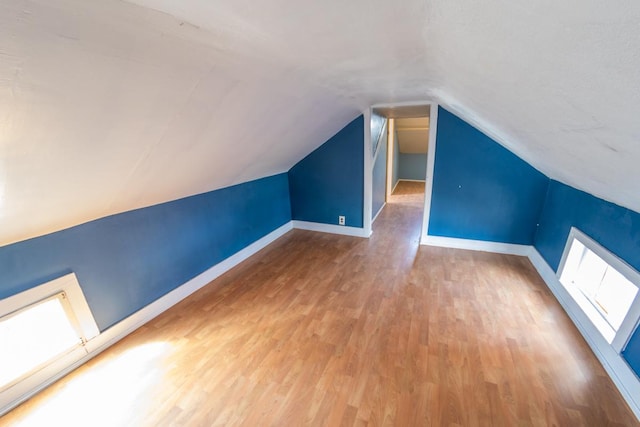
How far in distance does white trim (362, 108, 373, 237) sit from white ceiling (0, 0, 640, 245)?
1.46 m

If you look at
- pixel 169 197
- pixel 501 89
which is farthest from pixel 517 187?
pixel 169 197

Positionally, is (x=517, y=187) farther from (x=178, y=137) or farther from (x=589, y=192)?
(x=178, y=137)

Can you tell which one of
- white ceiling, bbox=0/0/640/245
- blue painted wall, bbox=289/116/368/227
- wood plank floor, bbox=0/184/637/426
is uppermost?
white ceiling, bbox=0/0/640/245

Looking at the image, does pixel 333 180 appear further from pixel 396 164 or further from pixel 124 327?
pixel 396 164

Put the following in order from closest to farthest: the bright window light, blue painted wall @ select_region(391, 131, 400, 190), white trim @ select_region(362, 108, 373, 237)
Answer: the bright window light < white trim @ select_region(362, 108, 373, 237) < blue painted wall @ select_region(391, 131, 400, 190)

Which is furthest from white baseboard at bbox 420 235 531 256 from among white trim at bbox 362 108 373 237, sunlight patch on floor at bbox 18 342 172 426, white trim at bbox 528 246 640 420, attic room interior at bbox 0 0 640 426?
sunlight patch on floor at bbox 18 342 172 426

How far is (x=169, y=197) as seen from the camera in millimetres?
2129

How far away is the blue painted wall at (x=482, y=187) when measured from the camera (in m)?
2.83

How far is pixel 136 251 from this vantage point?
6.50ft

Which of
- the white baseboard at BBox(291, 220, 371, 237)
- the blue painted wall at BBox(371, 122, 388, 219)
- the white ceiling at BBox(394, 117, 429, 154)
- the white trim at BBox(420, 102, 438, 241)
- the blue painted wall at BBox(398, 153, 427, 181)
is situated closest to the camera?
the white trim at BBox(420, 102, 438, 241)

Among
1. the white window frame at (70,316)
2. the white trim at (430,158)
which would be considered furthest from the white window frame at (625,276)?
the white window frame at (70,316)

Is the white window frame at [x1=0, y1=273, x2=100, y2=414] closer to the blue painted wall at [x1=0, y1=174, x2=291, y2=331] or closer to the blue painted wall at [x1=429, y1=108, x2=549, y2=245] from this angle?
the blue painted wall at [x1=0, y1=174, x2=291, y2=331]

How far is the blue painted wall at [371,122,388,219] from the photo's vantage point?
13.7 feet

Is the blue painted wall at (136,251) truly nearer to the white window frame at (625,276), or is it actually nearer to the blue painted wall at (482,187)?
the blue painted wall at (482,187)
